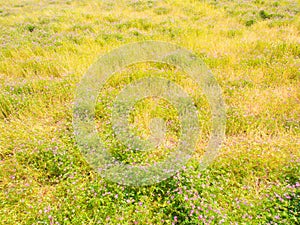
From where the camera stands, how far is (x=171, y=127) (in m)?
4.75

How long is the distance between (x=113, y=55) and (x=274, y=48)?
4.83m

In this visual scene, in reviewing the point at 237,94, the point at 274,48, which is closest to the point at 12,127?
the point at 237,94

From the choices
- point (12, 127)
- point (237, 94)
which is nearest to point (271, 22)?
point (237, 94)

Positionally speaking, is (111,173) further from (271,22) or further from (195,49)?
(271,22)

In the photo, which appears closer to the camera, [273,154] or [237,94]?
[273,154]

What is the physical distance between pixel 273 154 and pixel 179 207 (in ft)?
6.01

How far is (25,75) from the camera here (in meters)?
6.63

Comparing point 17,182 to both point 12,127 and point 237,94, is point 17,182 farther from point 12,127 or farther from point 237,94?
point 237,94

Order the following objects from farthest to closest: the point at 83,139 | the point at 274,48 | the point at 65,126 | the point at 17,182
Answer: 1. the point at 274,48
2. the point at 65,126
3. the point at 83,139
4. the point at 17,182

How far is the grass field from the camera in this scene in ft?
10.7

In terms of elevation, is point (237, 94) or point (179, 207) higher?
point (237, 94)

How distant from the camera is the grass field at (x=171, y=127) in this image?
3275mm

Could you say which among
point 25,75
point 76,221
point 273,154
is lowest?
point 76,221

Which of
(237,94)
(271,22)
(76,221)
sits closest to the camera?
(76,221)
